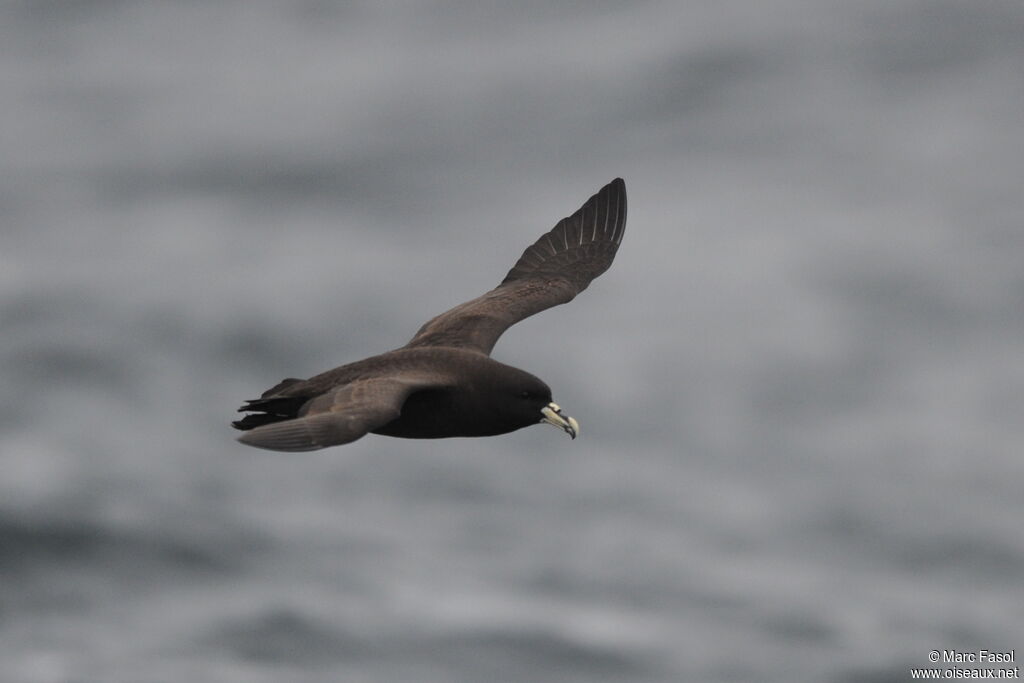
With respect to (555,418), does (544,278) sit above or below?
above

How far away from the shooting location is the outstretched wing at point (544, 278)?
19.0 m

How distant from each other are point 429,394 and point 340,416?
1562 millimetres

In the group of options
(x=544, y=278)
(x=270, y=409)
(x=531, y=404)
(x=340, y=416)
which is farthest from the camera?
(x=544, y=278)

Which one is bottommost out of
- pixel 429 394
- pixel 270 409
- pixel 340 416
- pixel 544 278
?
pixel 340 416

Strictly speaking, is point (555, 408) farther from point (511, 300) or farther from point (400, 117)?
point (400, 117)

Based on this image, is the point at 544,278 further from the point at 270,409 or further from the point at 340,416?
the point at 340,416

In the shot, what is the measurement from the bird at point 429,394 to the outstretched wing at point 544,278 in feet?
0.07

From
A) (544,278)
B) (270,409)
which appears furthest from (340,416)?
(544,278)

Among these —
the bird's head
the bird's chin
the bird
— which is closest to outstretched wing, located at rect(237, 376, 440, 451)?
the bird

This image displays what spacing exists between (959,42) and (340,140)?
15.7m

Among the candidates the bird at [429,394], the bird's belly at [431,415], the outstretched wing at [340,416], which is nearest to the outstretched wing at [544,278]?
the bird at [429,394]

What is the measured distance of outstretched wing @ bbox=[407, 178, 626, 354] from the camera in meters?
19.0

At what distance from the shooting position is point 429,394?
17.0 meters

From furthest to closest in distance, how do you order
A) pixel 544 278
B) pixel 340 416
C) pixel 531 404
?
1. pixel 544 278
2. pixel 531 404
3. pixel 340 416
